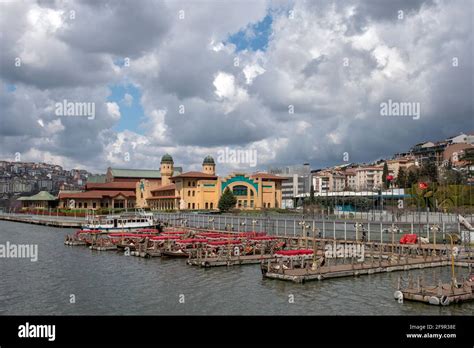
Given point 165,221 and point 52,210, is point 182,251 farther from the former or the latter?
point 52,210

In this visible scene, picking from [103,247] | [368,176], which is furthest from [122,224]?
[368,176]

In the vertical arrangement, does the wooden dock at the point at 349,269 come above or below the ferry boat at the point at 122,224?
below

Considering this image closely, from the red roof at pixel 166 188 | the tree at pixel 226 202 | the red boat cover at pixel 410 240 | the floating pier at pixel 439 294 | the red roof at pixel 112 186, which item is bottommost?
the floating pier at pixel 439 294

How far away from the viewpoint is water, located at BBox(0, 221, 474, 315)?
26.2 metres

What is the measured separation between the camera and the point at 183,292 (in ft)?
100

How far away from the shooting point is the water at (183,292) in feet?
86.0

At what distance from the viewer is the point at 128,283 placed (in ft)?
111

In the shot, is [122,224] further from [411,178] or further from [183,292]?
[411,178]

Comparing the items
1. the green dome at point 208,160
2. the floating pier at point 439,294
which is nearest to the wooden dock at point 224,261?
the floating pier at point 439,294

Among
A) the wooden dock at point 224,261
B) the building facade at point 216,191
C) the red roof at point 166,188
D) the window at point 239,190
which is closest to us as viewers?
the wooden dock at point 224,261

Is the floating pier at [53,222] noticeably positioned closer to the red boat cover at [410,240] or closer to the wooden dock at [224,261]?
the wooden dock at [224,261]

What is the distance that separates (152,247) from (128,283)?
1973cm

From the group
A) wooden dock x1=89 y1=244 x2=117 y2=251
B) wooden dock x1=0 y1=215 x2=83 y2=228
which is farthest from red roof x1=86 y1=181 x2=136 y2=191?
wooden dock x1=89 y1=244 x2=117 y2=251

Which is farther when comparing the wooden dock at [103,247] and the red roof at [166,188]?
the red roof at [166,188]
